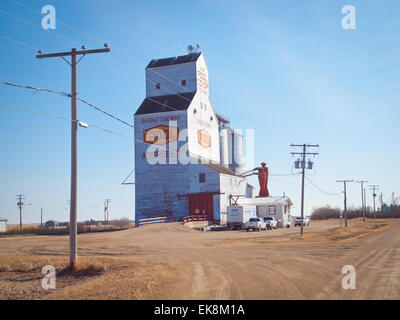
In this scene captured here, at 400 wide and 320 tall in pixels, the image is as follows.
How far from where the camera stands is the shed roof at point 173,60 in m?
61.6

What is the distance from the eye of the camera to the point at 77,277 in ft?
52.5

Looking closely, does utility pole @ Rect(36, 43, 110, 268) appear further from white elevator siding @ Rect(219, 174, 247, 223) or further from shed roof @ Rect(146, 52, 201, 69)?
shed roof @ Rect(146, 52, 201, 69)

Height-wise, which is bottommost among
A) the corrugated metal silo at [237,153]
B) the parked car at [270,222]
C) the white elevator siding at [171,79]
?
the parked car at [270,222]

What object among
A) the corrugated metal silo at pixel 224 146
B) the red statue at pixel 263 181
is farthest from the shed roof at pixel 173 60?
the red statue at pixel 263 181

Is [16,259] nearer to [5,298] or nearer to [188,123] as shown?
[5,298]

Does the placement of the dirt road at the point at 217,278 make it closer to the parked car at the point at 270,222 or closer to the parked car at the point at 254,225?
the parked car at the point at 254,225

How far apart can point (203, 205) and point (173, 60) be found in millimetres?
23715

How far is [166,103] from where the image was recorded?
60.2 metres

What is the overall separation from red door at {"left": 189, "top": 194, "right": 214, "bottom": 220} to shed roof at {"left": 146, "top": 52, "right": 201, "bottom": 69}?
68.7 feet

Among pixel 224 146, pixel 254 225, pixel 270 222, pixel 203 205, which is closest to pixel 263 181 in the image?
pixel 224 146

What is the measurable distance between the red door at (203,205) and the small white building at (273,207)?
5.76 m

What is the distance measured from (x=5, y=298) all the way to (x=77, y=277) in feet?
10.4

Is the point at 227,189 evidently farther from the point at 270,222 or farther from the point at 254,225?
the point at 254,225
